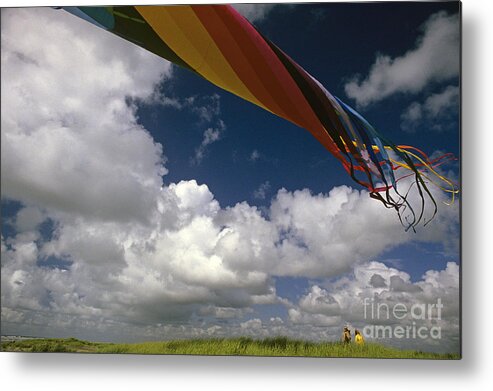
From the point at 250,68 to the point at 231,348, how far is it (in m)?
1.52

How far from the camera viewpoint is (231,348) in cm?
353

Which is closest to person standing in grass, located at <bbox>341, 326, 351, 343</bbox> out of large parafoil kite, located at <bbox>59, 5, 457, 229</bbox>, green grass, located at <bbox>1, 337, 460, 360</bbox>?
green grass, located at <bbox>1, 337, 460, 360</bbox>

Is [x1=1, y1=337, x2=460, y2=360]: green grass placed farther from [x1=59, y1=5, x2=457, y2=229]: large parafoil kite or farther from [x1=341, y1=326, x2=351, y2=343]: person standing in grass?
[x1=59, y1=5, x2=457, y2=229]: large parafoil kite

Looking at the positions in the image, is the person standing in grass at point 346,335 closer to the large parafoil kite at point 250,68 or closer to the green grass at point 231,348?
the green grass at point 231,348

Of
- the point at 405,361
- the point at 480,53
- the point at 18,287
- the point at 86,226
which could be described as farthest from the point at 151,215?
the point at 480,53

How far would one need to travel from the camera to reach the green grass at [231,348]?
344cm

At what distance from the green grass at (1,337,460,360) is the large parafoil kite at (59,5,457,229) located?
906mm

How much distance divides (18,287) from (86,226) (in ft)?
1.66

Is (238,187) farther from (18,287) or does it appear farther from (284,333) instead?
(18,287)

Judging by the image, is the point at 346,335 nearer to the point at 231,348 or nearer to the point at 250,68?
the point at 231,348

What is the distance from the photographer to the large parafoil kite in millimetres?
3590

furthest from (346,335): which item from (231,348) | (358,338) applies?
(231,348)

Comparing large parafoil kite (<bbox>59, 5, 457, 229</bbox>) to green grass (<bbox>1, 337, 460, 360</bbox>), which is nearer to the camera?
green grass (<bbox>1, 337, 460, 360</bbox>)

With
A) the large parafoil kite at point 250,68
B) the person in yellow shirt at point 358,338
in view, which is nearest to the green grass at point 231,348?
the person in yellow shirt at point 358,338
